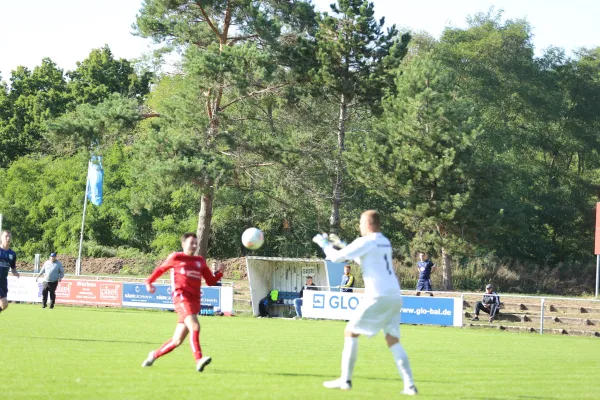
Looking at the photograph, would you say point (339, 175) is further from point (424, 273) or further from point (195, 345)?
point (195, 345)

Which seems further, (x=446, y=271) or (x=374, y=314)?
(x=446, y=271)

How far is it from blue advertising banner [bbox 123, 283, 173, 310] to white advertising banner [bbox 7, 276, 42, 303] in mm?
4384

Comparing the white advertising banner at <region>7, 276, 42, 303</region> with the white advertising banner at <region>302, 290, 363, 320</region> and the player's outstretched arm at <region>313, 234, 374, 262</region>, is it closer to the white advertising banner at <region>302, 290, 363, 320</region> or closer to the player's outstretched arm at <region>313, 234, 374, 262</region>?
the white advertising banner at <region>302, 290, 363, 320</region>

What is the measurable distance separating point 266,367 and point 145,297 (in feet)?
75.4

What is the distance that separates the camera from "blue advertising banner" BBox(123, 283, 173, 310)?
112 feet

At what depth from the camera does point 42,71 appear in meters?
83.1

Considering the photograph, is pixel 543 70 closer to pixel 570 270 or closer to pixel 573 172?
pixel 573 172

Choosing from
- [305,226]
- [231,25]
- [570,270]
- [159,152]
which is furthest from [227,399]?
[570,270]

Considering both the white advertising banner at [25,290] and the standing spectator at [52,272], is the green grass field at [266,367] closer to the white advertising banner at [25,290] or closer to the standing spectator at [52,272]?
the standing spectator at [52,272]

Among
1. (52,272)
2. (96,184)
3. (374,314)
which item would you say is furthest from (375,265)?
(96,184)

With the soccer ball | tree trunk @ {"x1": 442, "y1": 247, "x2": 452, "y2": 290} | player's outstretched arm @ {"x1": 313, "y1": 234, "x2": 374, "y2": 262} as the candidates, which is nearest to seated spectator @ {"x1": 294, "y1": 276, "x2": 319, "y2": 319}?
tree trunk @ {"x1": 442, "y1": 247, "x2": 452, "y2": 290}

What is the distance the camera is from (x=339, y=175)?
1845 inches

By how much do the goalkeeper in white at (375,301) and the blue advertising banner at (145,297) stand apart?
24215mm

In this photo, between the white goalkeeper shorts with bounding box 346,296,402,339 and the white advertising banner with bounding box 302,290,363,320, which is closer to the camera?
the white goalkeeper shorts with bounding box 346,296,402,339
